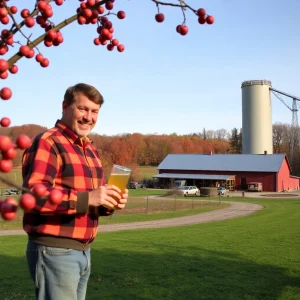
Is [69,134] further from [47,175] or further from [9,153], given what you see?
[9,153]

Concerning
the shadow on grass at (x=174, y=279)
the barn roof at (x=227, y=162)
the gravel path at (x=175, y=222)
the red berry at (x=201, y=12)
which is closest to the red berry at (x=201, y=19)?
the red berry at (x=201, y=12)

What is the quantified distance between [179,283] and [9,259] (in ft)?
18.5

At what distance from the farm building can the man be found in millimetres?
51785

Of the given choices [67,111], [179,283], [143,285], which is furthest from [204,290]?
[67,111]

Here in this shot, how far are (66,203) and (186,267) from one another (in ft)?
28.9

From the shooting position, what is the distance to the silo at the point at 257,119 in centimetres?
6241

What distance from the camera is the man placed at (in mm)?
2420

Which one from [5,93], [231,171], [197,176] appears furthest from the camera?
[197,176]

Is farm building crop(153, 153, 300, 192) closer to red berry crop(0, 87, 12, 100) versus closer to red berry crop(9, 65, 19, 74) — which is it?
red berry crop(9, 65, 19, 74)

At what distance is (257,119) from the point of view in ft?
205

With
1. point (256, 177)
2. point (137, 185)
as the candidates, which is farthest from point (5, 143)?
point (137, 185)

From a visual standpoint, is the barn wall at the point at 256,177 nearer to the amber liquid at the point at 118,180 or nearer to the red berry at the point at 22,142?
the amber liquid at the point at 118,180

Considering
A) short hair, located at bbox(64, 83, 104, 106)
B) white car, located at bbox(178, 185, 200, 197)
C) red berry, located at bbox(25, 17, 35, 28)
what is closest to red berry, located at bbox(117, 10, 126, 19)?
red berry, located at bbox(25, 17, 35, 28)

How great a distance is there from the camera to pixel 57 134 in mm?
2703
